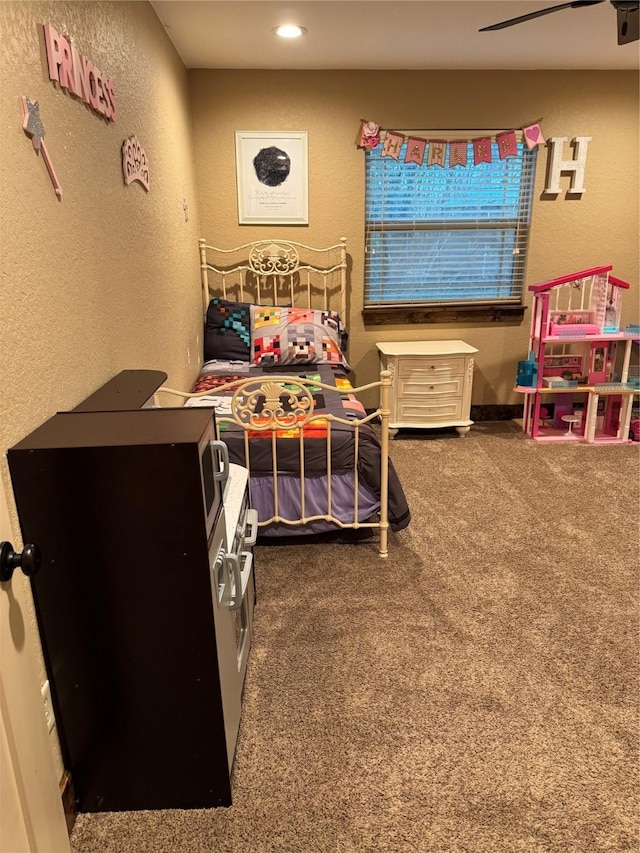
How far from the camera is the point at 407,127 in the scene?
3.89 metres

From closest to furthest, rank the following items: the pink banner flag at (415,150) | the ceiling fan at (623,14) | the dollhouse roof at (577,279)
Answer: the ceiling fan at (623,14) → the dollhouse roof at (577,279) → the pink banner flag at (415,150)

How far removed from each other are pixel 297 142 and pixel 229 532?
9.96 feet

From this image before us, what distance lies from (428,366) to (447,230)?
3.14 feet

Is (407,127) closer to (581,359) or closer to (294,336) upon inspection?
(294,336)

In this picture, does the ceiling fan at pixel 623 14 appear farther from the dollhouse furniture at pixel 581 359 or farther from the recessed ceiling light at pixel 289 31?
the dollhouse furniture at pixel 581 359

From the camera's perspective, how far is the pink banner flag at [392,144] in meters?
3.87

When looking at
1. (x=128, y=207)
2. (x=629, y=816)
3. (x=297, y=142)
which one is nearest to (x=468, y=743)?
(x=629, y=816)

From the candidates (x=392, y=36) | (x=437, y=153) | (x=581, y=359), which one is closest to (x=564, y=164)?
(x=437, y=153)

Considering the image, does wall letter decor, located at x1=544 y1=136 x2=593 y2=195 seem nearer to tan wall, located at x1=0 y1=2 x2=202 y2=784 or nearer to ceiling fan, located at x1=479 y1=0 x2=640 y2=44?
ceiling fan, located at x1=479 y1=0 x2=640 y2=44

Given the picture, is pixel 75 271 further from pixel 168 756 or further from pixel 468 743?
pixel 468 743

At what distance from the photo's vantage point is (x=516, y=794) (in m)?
1.50

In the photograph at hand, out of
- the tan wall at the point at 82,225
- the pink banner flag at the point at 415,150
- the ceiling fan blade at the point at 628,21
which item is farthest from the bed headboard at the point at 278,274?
the ceiling fan blade at the point at 628,21

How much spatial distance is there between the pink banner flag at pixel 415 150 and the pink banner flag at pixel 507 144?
1.58 feet

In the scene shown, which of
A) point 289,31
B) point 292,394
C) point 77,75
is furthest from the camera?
point 289,31
